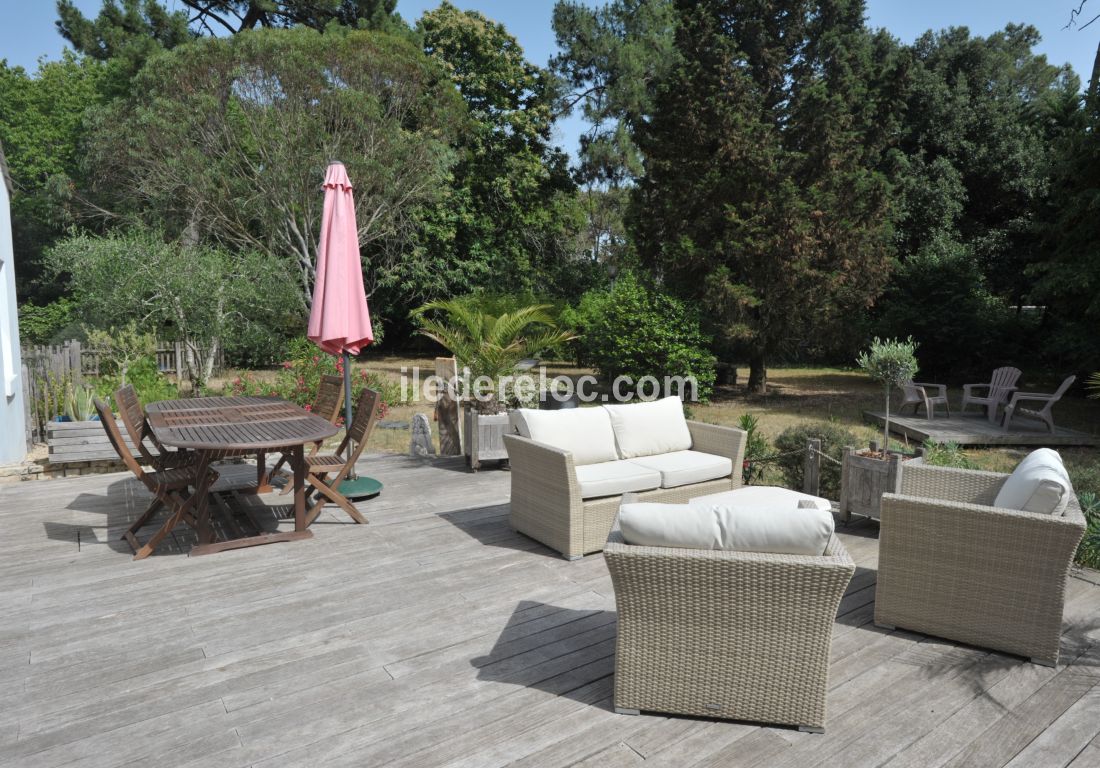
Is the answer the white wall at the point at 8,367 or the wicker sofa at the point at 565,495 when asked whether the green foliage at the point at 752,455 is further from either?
the white wall at the point at 8,367

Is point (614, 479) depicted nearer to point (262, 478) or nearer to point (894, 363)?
point (894, 363)

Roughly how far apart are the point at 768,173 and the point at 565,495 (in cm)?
1071

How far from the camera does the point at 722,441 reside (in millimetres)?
5273

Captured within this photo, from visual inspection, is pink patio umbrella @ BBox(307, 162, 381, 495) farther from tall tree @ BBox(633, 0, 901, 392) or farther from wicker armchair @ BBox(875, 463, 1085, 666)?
tall tree @ BBox(633, 0, 901, 392)

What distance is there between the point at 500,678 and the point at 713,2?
14810 mm

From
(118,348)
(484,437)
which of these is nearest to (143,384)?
(118,348)

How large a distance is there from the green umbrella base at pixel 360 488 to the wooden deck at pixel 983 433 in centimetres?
730

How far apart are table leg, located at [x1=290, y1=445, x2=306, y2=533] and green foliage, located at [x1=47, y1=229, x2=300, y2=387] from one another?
8882 millimetres

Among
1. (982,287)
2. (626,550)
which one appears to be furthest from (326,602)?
(982,287)

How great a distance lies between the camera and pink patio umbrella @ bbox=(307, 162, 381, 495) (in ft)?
18.8

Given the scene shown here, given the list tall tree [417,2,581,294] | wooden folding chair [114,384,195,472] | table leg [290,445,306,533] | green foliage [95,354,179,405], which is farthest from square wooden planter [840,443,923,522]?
tall tree [417,2,581,294]

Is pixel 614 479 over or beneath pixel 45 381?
beneath

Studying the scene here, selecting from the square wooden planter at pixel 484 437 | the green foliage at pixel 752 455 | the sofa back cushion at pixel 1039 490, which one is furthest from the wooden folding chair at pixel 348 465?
the sofa back cushion at pixel 1039 490

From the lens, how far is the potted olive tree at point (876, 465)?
487 centimetres
